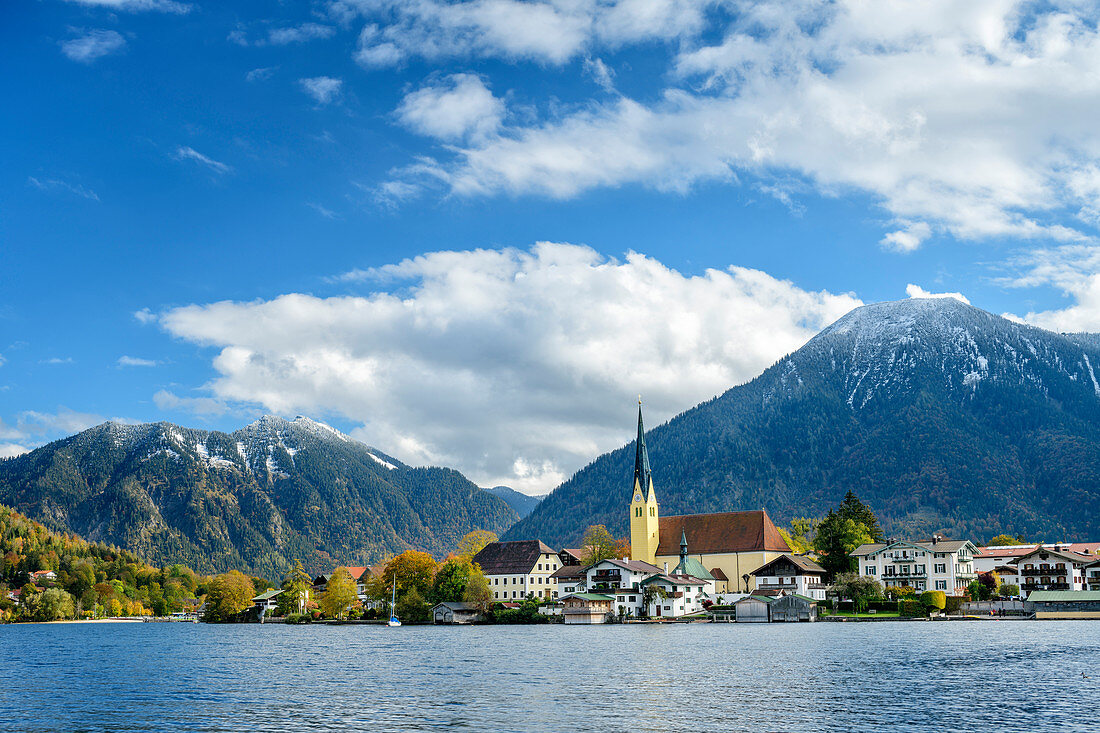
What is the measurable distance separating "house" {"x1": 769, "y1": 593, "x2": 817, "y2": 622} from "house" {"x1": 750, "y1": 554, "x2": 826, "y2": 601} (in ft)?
37.2

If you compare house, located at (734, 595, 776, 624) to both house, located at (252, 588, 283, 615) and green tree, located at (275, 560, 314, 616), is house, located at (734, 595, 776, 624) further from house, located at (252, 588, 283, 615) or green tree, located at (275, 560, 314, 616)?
house, located at (252, 588, 283, 615)

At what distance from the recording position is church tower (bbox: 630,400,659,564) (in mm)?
176125

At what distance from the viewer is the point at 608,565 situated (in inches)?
5960

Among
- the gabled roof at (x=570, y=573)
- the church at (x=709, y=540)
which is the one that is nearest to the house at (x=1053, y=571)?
the church at (x=709, y=540)

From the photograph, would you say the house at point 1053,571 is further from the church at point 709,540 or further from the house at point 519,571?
the house at point 519,571

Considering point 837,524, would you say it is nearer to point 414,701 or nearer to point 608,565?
point 608,565

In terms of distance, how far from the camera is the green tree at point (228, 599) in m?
181

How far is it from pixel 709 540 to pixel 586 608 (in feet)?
135

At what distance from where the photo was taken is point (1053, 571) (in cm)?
14688

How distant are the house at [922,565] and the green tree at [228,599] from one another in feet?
358

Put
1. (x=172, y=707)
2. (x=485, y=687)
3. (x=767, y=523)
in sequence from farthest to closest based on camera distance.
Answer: (x=767, y=523) < (x=485, y=687) < (x=172, y=707)

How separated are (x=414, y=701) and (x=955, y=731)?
23.5 m

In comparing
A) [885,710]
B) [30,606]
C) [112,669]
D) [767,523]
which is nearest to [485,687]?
[885,710]

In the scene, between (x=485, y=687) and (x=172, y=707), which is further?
(x=485, y=687)
